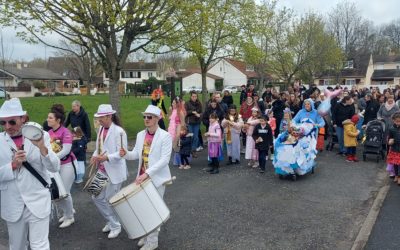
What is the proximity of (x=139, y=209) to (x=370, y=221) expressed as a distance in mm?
3801

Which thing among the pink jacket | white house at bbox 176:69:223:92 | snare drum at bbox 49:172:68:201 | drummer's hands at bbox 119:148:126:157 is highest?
white house at bbox 176:69:223:92

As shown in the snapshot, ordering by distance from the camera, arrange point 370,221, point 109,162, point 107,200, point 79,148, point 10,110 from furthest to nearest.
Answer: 1. point 79,148
2. point 370,221
3. point 107,200
4. point 109,162
5. point 10,110

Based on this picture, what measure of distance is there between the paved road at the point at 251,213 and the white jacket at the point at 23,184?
5.20 ft

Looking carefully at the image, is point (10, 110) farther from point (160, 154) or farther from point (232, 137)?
point (232, 137)

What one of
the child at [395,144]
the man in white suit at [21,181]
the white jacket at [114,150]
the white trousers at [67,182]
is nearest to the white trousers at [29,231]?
the man in white suit at [21,181]

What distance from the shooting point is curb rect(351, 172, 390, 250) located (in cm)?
518

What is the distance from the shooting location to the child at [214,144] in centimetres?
941

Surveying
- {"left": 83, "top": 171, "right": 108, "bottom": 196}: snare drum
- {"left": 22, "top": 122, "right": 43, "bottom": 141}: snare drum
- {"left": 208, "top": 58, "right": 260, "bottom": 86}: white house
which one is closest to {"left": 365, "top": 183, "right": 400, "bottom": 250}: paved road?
{"left": 83, "top": 171, "right": 108, "bottom": 196}: snare drum

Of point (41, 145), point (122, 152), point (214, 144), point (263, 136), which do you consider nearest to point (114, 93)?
point (214, 144)

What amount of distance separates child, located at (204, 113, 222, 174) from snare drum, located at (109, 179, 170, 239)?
4872 mm

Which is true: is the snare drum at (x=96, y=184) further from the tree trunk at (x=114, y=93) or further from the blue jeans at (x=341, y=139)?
the blue jeans at (x=341, y=139)

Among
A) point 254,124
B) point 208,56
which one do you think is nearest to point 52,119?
point 254,124

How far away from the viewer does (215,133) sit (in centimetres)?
962

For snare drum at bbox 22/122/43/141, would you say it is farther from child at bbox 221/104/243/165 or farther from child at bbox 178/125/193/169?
child at bbox 221/104/243/165
